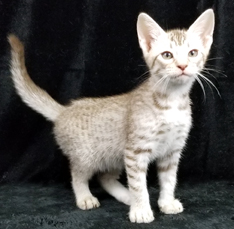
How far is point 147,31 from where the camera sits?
162 cm

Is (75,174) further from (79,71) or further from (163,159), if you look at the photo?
(79,71)

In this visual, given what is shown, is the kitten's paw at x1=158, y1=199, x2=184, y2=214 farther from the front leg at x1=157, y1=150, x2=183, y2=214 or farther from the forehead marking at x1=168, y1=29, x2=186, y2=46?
the forehead marking at x1=168, y1=29, x2=186, y2=46

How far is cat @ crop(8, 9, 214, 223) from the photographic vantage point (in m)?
1.59

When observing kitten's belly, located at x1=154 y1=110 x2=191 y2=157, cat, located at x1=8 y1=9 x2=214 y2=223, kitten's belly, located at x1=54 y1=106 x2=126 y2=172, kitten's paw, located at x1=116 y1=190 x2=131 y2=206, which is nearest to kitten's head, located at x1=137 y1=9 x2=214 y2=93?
cat, located at x1=8 y1=9 x2=214 y2=223

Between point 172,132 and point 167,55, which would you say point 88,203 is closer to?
point 172,132

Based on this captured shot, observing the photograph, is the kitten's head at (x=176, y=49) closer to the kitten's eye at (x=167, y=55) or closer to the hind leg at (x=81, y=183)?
the kitten's eye at (x=167, y=55)

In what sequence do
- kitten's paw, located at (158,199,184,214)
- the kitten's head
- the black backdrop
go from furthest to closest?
the black backdrop < kitten's paw, located at (158,199,184,214) < the kitten's head

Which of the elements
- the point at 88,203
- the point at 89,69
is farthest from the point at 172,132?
the point at 89,69

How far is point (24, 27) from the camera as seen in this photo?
6.64 feet

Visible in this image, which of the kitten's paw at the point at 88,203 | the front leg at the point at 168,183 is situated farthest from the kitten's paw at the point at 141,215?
the kitten's paw at the point at 88,203

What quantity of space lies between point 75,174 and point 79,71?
507 mm

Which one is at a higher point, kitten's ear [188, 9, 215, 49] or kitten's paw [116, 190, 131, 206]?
kitten's ear [188, 9, 215, 49]

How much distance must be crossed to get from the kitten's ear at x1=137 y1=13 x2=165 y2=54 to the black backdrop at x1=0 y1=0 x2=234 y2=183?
0.40 metres

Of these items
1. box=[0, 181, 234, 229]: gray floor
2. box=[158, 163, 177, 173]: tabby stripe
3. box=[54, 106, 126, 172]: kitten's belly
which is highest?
box=[54, 106, 126, 172]: kitten's belly
